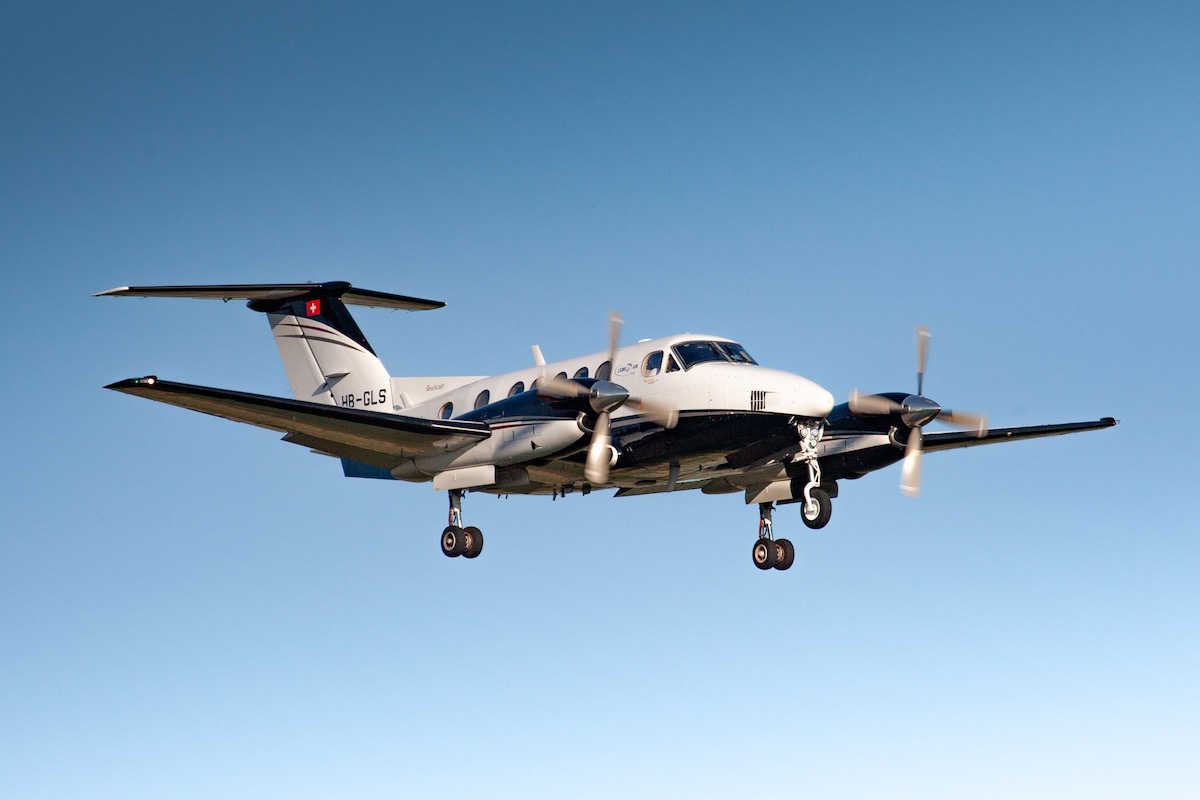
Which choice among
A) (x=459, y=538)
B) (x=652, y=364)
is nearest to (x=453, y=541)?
(x=459, y=538)

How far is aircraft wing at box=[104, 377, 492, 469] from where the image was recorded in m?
18.7

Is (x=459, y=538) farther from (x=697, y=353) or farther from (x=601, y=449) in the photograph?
(x=697, y=353)

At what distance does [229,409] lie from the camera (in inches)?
769

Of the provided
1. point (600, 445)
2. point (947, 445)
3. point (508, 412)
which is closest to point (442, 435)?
point (508, 412)

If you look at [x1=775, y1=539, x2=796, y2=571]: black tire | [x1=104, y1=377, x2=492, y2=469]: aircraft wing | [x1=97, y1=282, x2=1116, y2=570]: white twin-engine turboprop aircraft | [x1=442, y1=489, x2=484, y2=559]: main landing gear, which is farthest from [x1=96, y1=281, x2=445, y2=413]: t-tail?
[x1=775, y1=539, x2=796, y2=571]: black tire

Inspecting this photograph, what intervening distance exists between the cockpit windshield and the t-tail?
266 inches

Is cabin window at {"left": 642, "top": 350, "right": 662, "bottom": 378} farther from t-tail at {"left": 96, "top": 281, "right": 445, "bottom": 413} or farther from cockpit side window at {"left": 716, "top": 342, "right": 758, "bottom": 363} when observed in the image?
t-tail at {"left": 96, "top": 281, "right": 445, "bottom": 413}

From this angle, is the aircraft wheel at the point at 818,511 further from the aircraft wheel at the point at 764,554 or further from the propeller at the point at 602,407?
the propeller at the point at 602,407

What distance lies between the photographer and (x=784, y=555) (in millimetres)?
22000

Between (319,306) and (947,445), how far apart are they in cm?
1163

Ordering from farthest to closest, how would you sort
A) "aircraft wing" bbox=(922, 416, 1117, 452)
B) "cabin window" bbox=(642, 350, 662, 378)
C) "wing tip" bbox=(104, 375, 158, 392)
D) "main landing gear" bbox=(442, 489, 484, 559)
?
"aircraft wing" bbox=(922, 416, 1117, 452) → "main landing gear" bbox=(442, 489, 484, 559) → "cabin window" bbox=(642, 350, 662, 378) → "wing tip" bbox=(104, 375, 158, 392)

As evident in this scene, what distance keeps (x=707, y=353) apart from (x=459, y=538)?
504 cm

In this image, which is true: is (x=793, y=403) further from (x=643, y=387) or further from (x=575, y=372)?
(x=575, y=372)

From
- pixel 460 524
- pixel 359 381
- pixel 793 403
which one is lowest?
pixel 460 524
